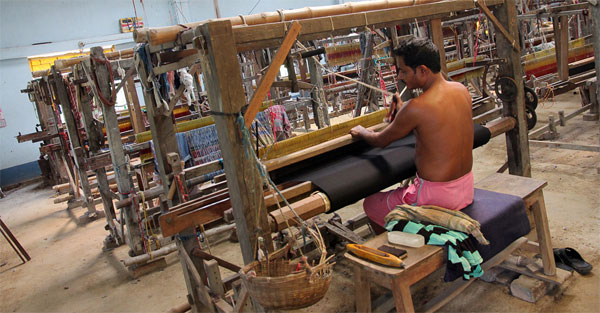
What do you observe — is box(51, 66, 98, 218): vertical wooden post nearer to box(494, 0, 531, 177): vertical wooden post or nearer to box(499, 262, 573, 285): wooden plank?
box(494, 0, 531, 177): vertical wooden post

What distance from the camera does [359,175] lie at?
→ 3314mm

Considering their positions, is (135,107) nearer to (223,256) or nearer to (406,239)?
(223,256)

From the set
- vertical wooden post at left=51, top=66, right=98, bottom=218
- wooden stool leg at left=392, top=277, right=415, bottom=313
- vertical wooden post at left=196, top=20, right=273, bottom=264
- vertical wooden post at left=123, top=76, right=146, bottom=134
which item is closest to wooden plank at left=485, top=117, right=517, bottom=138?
wooden stool leg at left=392, top=277, right=415, bottom=313

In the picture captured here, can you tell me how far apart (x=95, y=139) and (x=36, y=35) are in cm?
953

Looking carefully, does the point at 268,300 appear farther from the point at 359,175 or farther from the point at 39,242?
the point at 39,242

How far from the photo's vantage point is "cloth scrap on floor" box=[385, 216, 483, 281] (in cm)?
283

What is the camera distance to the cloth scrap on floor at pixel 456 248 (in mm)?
2832

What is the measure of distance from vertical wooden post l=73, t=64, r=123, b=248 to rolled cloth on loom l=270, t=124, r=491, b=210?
3228 mm

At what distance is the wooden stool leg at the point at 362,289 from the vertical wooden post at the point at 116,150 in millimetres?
3162

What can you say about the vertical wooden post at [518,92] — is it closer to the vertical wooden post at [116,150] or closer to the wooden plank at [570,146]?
the wooden plank at [570,146]

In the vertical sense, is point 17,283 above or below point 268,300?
below

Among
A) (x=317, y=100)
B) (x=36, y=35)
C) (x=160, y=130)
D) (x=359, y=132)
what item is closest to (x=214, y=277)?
(x=160, y=130)

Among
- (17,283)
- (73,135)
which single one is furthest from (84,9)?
(17,283)

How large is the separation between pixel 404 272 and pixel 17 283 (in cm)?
505
